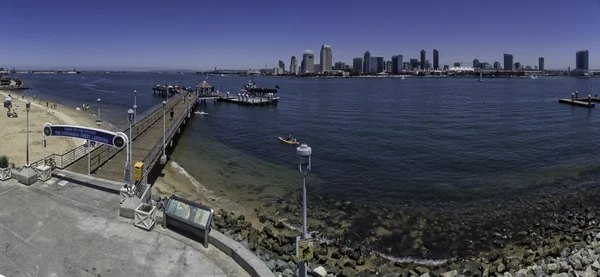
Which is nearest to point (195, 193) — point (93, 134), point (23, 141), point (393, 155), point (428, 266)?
point (93, 134)

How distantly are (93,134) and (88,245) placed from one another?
245 inches

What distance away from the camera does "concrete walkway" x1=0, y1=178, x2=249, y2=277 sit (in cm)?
1078

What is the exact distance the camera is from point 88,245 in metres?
12.0

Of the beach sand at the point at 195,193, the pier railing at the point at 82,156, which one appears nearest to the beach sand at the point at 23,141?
the pier railing at the point at 82,156

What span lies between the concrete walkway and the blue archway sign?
2.36 metres

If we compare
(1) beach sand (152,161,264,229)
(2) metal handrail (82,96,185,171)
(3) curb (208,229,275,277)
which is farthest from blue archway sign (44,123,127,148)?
(3) curb (208,229,275,277)

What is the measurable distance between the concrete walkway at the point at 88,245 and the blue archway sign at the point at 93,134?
236 centimetres

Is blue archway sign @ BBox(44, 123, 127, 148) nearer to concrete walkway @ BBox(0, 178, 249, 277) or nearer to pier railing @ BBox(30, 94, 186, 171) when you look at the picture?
pier railing @ BBox(30, 94, 186, 171)

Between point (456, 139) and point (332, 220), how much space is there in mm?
25859

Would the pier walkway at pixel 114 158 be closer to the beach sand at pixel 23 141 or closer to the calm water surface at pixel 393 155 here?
the calm water surface at pixel 393 155

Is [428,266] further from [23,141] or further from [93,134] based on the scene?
[23,141]

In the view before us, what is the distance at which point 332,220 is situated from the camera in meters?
19.5

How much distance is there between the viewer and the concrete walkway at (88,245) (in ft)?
35.4

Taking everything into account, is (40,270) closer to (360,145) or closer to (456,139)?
(360,145)
